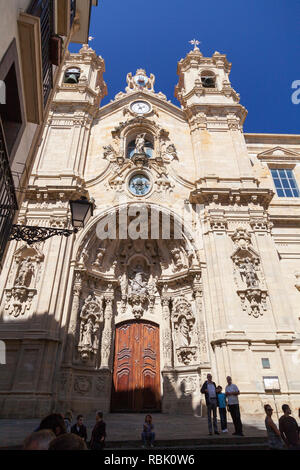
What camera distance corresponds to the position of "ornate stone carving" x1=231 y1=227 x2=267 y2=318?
10.5 meters

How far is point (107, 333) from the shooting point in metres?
11.4

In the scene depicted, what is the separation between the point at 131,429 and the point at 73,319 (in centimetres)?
437

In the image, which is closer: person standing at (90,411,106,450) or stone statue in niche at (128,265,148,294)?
person standing at (90,411,106,450)

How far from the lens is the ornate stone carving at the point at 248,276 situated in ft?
34.6

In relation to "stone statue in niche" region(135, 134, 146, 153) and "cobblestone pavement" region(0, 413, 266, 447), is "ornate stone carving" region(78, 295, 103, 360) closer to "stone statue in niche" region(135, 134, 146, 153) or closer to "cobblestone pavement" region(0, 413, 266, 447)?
"cobblestone pavement" region(0, 413, 266, 447)

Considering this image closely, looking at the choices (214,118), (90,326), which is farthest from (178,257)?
(214,118)

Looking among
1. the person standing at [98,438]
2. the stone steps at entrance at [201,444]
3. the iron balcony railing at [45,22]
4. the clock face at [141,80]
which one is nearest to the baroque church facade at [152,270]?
the stone steps at entrance at [201,444]

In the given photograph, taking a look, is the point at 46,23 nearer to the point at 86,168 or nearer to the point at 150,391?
the point at 86,168

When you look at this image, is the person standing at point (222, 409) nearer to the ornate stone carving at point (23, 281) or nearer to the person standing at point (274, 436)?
the person standing at point (274, 436)

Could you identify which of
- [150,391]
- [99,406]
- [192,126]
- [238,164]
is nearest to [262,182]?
[238,164]

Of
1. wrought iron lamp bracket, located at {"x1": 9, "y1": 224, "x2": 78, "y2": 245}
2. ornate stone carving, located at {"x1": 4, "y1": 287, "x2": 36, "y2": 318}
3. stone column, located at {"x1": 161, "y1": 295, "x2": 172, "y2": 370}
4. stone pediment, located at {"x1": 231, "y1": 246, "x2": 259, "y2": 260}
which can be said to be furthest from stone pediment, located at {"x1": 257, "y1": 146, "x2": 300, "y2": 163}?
wrought iron lamp bracket, located at {"x1": 9, "y1": 224, "x2": 78, "y2": 245}

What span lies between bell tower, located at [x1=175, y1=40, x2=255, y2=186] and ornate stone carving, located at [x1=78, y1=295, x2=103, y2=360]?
750cm

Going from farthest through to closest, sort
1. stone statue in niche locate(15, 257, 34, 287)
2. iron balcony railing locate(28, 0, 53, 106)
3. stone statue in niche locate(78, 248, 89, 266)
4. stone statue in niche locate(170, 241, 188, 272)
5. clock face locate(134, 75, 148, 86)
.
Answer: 1. clock face locate(134, 75, 148, 86)
2. stone statue in niche locate(170, 241, 188, 272)
3. stone statue in niche locate(78, 248, 89, 266)
4. stone statue in niche locate(15, 257, 34, 287)
5. iron balcony railing locate(28, 0, 53, 106)

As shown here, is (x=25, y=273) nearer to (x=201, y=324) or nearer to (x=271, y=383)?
(x=201, y=324)
